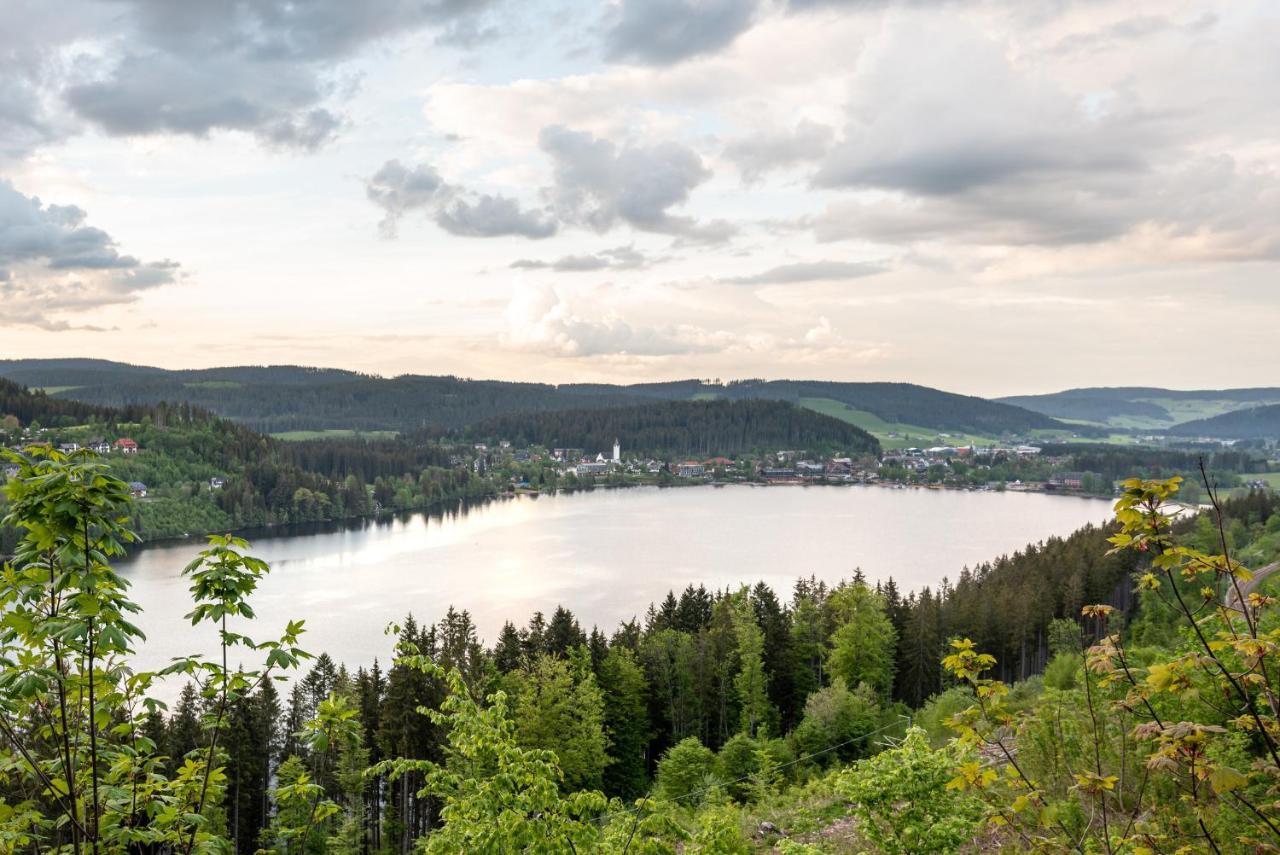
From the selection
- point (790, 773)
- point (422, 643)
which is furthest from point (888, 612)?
point (422, 643)

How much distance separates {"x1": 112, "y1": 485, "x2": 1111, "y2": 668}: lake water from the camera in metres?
47.2

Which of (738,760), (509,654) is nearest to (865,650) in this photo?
(738,760)

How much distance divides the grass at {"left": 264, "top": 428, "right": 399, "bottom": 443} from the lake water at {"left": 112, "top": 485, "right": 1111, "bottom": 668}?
78.9 metres

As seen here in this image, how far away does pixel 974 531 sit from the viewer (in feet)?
281

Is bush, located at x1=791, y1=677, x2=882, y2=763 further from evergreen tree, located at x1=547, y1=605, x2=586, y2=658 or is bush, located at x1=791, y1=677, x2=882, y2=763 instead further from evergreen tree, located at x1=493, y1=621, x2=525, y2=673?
evergreen tree, located at x1=493, y1=621, x2=525, y2=673

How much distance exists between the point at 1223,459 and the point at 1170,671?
586 ft

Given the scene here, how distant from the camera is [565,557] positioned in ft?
220

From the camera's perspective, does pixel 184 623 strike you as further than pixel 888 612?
Yes

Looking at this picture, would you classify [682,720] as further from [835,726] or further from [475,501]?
[475,501]

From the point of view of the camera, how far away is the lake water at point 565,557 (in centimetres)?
4716

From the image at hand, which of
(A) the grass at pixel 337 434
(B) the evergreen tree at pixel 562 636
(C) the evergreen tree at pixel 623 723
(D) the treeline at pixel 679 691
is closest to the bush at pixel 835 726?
(D) the treeline at pixel 679 691

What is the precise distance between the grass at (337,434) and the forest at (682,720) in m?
146

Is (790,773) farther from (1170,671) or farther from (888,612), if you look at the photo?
(1170,671)

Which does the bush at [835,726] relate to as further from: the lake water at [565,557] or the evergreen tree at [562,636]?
the lake water at [565,557]
